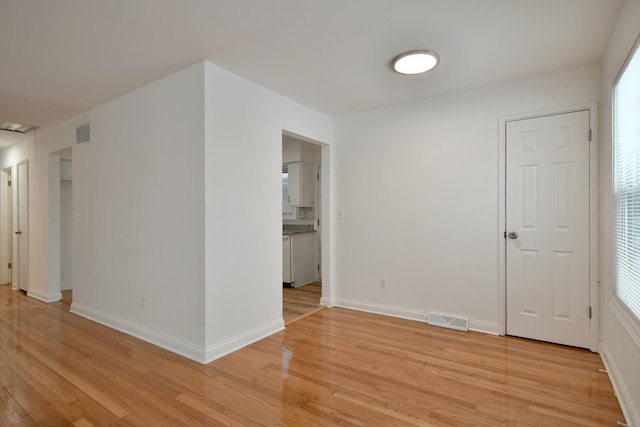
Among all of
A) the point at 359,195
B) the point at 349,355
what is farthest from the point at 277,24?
the point at 349,355

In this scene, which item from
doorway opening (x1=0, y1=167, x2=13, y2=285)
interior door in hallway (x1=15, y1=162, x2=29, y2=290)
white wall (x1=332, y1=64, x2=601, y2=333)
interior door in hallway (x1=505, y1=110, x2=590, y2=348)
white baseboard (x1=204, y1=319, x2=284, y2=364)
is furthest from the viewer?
doorway opening (x1=0, y1=167, x2=13, y2=285)

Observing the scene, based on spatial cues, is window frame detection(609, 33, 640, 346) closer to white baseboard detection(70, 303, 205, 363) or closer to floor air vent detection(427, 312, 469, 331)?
floor air vent detection(427, 312, 469, 331)

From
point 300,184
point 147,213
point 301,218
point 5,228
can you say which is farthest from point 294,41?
point 5,228

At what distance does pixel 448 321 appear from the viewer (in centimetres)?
341

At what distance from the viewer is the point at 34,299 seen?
4.70 metres

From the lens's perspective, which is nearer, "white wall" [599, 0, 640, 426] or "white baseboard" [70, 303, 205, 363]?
"white wall" [599, 0, 640, 426]

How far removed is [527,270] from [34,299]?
634 cm

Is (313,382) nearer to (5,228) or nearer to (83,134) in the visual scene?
(83,134)

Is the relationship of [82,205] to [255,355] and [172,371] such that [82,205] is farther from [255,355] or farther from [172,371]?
[255,355]

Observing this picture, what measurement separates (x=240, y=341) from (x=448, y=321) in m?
2.12

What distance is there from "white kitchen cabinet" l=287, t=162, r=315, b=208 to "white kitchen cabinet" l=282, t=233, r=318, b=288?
2.01 feet

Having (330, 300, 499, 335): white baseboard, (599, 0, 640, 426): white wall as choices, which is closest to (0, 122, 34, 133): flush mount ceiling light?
(330, 300, 499, 335): white baseboard

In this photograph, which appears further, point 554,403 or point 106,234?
point 106,234

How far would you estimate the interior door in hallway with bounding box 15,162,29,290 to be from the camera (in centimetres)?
506
